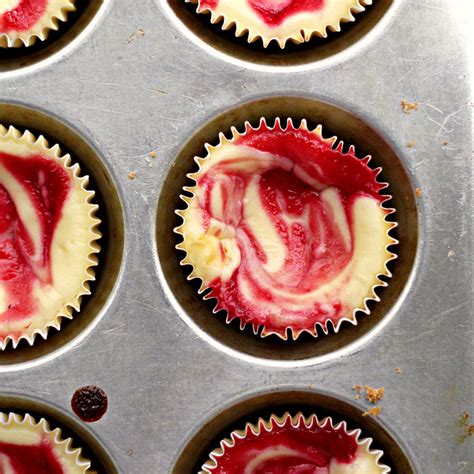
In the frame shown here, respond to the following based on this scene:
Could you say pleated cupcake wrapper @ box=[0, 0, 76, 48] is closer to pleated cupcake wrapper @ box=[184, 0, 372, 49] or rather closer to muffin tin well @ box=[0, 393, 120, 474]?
pleated cupcake wrapper @ box=[184, 0, 372, 49]

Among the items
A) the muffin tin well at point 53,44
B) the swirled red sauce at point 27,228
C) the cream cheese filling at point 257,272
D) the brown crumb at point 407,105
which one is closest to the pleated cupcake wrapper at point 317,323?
the cream cheese filling at point 257,272

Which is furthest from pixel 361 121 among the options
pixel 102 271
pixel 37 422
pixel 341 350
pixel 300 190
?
pixel 37 422

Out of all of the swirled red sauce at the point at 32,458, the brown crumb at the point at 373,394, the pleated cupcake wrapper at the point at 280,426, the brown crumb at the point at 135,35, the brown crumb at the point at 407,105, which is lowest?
the swirled red sauce at the point at 32,458

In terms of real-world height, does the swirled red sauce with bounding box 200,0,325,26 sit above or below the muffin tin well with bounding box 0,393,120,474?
above

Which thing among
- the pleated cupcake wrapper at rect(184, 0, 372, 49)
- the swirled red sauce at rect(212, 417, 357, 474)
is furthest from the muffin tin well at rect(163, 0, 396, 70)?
the swirled red sauce at rect(212, 417, 357, 474)

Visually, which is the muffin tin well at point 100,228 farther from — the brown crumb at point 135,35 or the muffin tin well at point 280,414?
the muffin tin well at point 280,414

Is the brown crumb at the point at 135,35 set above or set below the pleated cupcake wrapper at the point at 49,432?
above
